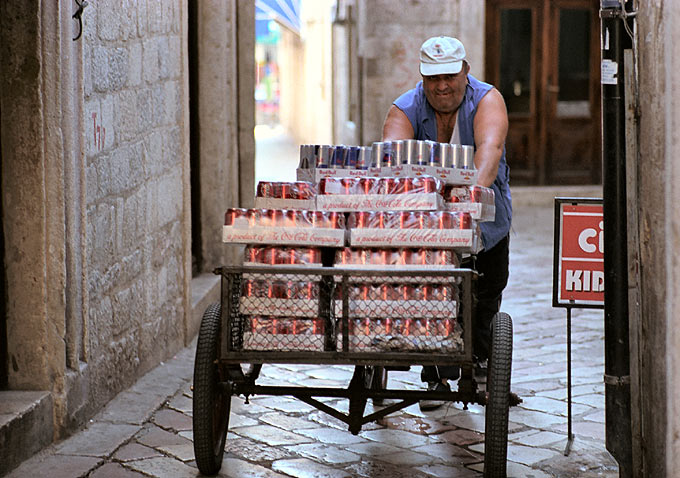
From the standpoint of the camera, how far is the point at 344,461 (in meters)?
4.95

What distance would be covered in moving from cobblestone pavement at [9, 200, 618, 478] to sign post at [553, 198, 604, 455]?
35 cm

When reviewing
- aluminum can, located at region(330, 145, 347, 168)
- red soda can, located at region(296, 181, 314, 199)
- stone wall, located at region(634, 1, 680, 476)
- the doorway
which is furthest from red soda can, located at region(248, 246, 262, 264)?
the doorway

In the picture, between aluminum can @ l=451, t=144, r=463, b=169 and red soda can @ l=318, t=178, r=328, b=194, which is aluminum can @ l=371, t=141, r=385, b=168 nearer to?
aluminum can @ l=451, t=144, r=463, b=169

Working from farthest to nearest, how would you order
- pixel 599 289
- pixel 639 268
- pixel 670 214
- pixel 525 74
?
1. pixel 525 74
2. pixel 599 289
3. pixel 639 268
4. pixel 670 214

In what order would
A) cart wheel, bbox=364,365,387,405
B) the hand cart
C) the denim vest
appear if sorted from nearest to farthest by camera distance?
the hand cart, cart wheel, bbox=364,365,387,405, the denim vest

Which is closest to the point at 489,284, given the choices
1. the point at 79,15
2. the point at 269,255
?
the point at 269,255

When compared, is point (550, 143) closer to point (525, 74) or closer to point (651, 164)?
point (525, 74)

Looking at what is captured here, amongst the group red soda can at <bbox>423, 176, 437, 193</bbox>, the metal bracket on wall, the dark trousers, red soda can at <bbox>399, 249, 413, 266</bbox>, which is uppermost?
the metal bracket on wall

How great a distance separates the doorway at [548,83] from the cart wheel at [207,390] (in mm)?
10812

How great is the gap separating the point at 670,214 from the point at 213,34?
513cm

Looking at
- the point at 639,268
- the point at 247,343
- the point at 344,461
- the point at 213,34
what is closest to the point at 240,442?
the point at 344,461

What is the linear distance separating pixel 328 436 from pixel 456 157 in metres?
1.47

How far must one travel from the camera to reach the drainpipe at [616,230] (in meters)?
4.31

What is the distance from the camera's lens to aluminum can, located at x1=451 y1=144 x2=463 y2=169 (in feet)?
15.4
